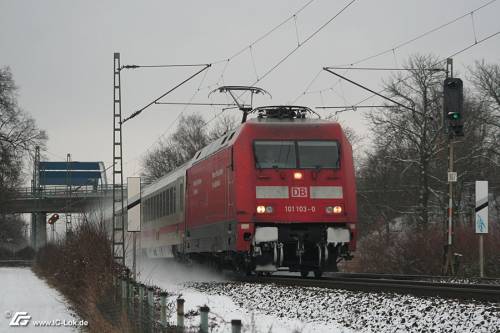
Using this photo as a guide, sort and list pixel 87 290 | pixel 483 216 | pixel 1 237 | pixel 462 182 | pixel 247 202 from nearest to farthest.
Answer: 1. pixel 87 290
2. pixel 247 202
3. pixel 483 216
4. pixel 462 182
5. pixel 1 237

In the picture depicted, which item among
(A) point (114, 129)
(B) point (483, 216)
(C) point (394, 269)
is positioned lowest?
(C) point (394, 269)

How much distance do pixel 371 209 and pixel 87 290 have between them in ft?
106

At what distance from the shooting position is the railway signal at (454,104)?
71.1ft

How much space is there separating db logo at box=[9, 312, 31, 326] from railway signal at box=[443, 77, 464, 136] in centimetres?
1195

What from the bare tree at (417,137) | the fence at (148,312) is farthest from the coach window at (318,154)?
the bare tree at (417,137)

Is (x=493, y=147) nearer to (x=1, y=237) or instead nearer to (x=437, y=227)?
(x=437, y=227)

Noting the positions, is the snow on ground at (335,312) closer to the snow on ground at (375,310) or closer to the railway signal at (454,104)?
the snow on ground at (375,310)

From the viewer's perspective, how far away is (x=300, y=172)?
19.0m

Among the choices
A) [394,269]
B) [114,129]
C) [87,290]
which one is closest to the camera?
[87,290]

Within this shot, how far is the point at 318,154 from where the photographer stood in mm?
19172

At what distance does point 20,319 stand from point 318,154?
768cm

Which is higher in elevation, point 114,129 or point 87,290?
point 114,129

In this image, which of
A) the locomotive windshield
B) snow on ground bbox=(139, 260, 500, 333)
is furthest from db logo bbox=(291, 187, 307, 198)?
snow on ground bbox=(139, 260, 500, 333)

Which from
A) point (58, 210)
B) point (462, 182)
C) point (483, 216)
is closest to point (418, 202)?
point (462, 182)
